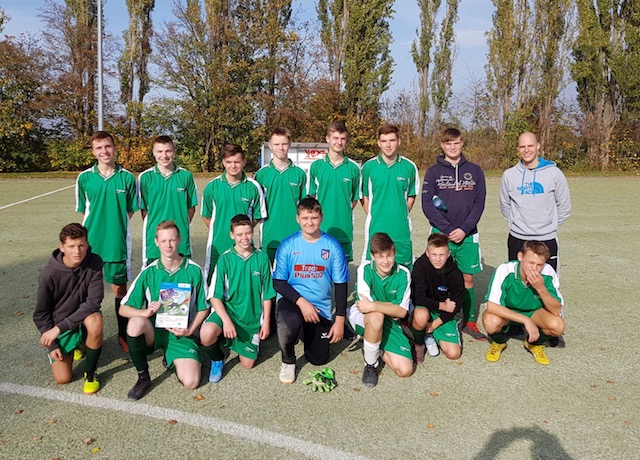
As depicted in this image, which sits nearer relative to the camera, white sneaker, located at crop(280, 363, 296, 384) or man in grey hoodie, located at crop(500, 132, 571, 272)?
white sneaker, located at crop(280, 363, 296, 384)

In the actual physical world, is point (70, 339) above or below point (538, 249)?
below

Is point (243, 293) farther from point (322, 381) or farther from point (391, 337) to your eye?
point (391, 337)

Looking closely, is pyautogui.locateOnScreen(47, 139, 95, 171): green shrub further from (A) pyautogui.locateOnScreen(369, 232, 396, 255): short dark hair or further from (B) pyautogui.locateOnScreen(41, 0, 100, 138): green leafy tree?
(A) pyautogui.locateOnScreen(369, 232, 396, 255): short dark hair

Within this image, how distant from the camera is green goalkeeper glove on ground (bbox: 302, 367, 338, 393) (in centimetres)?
377

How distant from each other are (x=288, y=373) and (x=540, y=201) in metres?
2.83

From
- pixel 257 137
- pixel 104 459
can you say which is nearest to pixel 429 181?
pixel 104 459

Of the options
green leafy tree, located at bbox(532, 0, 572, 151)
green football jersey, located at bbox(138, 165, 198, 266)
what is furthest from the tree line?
green football jersey, located at bbox(138, 165, 198, 266)

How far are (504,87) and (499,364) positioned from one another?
96.7 ft

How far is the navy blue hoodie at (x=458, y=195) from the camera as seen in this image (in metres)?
4.91

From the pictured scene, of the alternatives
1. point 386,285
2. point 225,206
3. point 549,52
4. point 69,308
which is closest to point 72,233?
point 69,308

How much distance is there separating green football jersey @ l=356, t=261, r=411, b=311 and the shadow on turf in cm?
126

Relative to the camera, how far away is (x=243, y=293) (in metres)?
4.19

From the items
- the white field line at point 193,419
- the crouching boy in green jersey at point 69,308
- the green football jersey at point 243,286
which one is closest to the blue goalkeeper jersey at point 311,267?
the green football jersey at point 243,286

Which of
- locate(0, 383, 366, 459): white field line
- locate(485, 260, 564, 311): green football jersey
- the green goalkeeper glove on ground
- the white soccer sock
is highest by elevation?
locate(485, 260, 564, 311): green football jersey
